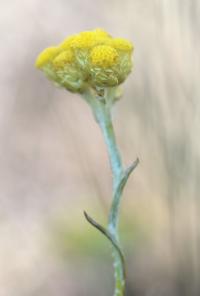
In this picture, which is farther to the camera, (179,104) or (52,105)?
(52,105)

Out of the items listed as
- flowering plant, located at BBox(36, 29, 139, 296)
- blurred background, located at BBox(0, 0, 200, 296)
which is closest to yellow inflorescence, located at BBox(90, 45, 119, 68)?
flowering plant, located at BBox(36, 29, 139, 296)

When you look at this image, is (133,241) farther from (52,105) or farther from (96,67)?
(96,67)

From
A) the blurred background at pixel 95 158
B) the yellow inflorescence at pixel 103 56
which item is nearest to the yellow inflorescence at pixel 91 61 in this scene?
the yellow inflorescence at pixel 103 56

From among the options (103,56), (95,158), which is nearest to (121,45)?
(103,56)

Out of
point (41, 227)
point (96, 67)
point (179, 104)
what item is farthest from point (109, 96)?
point (41, 227)

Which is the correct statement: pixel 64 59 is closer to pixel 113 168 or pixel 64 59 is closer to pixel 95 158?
pixel 113 168

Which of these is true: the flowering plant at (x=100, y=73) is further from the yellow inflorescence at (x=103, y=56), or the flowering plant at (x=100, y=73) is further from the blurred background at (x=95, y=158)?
the blurred background at (x=95, y=158)
